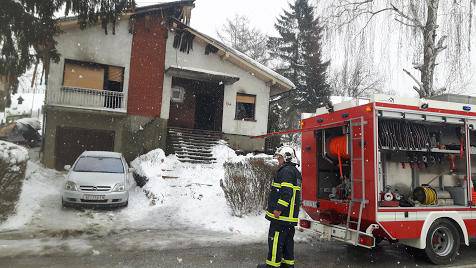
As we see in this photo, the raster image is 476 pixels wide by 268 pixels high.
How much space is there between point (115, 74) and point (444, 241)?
55.6ft

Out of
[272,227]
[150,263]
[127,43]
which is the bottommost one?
[150,263]

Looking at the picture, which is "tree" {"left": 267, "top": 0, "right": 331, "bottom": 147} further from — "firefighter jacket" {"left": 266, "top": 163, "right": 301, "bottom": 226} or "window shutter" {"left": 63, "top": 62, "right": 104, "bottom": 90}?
"firefighter jacket" {"left": 266, "top": 163, "right": 301, "bottom": 226}

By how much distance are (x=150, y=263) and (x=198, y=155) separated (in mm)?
12153

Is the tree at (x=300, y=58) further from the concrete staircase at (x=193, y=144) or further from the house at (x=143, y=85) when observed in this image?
the concrete staircase at (x=193, y=144)

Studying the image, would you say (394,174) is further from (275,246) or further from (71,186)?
(71,186)

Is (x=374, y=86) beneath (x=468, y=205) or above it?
above

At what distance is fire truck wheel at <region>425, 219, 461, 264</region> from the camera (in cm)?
680

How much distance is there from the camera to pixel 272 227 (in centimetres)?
597

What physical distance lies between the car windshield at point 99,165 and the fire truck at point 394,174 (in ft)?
21.9

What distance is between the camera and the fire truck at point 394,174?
6426 millimetres

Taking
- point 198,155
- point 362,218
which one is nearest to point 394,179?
point 362,218

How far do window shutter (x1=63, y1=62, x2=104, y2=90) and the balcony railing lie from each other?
54 centimetres

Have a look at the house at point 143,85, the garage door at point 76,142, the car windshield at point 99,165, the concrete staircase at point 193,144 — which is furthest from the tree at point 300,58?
the car windshield at point 99,165

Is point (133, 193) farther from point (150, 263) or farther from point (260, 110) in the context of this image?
point (260, 110)
